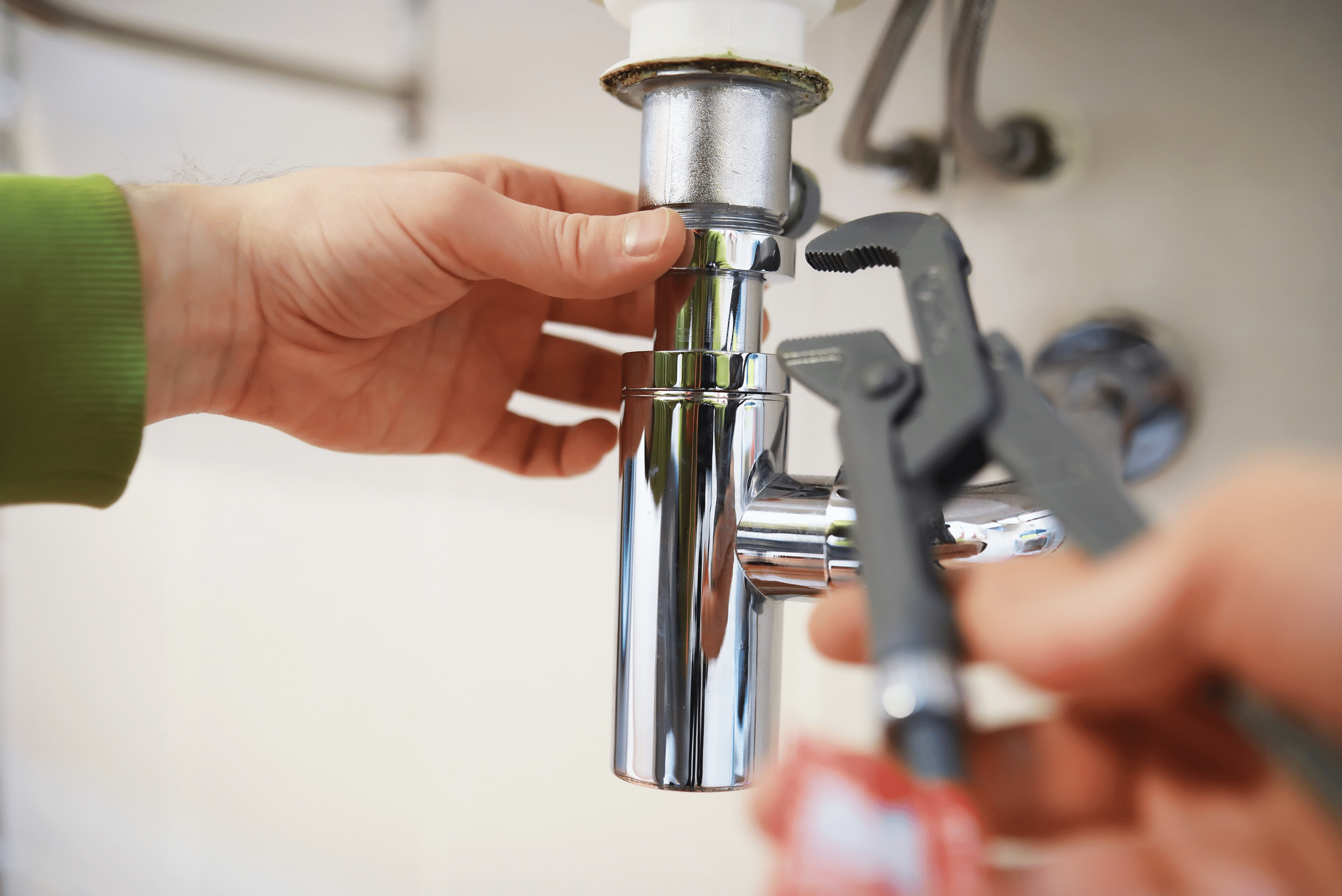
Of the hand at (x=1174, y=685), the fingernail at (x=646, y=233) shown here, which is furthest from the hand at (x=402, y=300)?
the hand at (x=1174, y=685)

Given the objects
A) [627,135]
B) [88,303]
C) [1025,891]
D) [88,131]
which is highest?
[88,131]

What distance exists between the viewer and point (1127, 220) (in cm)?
41

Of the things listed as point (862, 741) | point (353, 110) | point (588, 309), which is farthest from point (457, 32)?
point (862, 741)

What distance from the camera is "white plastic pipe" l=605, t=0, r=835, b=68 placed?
0.27 metres

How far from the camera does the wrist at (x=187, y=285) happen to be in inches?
15.4

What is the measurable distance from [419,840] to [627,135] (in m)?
0.47

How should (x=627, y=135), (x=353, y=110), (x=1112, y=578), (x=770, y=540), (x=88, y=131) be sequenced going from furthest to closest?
(x=88, y=131), (x=353, y=110), (x=627, y=135), (x=770, y=540), (x=1112, y=578)

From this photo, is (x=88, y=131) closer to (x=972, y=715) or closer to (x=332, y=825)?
(x=332, y=825)

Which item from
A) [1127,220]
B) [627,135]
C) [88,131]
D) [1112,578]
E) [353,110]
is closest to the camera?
[1112,578]

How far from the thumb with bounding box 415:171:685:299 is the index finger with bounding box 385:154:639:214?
3.2 inches

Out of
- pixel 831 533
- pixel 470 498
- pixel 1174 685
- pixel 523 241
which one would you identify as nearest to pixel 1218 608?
pixel 1174 685

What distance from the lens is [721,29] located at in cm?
27

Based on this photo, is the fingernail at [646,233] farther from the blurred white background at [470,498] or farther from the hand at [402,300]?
the blurred white background at [470,498]

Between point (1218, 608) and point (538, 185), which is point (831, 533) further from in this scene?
point (538, 185)
